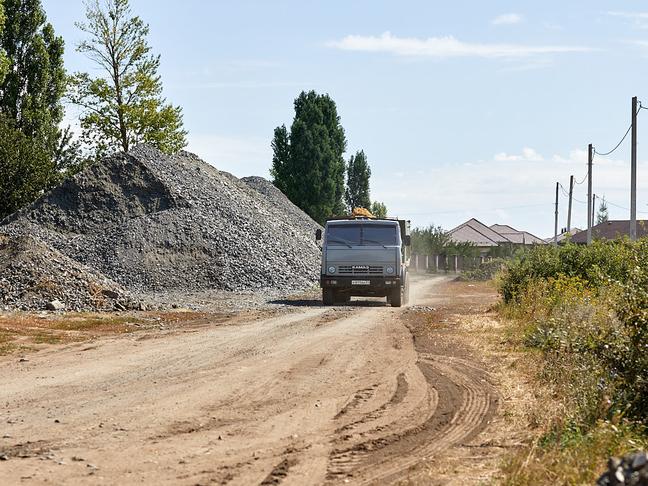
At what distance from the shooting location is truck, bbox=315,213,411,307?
25062mm

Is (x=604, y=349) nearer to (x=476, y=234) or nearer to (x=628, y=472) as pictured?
(x=628, y=472)

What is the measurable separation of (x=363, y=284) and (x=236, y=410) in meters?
16.6

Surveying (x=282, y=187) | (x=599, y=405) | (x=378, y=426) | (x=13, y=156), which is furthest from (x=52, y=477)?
(x=282, y=187)

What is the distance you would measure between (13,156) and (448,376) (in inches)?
1462

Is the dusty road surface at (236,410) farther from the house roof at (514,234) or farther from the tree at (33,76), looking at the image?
the house roof at (514,234)

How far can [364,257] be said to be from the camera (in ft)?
82.4

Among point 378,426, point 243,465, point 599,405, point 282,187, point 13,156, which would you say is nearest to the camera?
point 243,465

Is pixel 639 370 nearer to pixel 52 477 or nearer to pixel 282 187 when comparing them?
pixel 52 477

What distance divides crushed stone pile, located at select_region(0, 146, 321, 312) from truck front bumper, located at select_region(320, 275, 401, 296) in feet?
26.1

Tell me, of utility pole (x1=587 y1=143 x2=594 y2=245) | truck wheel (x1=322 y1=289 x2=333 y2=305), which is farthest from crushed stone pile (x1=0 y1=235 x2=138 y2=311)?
utility pole (x1=587 y1=143 x2=594 y2=245)

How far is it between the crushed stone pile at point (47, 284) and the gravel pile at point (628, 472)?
19.3 m

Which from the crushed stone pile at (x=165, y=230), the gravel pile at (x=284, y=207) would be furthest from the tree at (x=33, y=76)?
the gravel pile at (x=284, y=207)

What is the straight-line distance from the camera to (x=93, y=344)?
50.2 ft

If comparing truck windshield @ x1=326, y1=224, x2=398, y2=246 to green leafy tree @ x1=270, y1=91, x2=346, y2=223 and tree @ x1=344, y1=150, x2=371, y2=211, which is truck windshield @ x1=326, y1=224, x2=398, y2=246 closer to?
green leafy tree @ x1=270, y1=91, x2=346, y2=223
